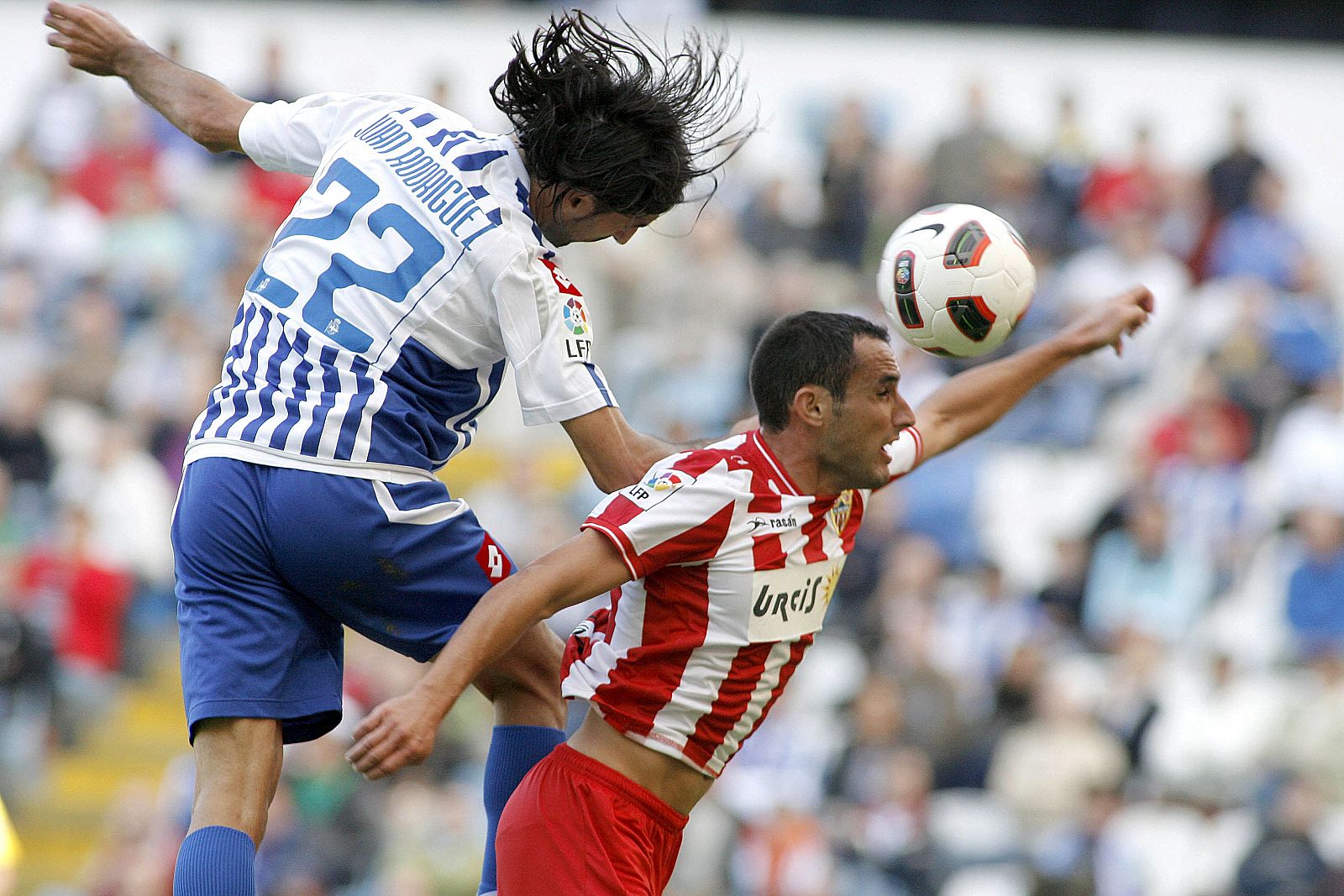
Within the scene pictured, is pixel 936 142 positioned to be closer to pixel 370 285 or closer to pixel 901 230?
pixel 901 230

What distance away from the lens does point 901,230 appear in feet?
17.0

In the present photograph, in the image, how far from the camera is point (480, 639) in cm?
403

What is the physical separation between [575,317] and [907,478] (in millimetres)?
8021

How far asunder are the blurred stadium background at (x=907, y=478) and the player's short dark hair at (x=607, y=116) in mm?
3750

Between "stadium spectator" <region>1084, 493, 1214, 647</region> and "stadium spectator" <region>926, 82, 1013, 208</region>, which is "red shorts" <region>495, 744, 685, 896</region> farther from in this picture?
"stadium spectator" <region>926, 82, 1013, 208</region>

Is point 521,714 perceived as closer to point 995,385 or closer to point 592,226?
point 592,226

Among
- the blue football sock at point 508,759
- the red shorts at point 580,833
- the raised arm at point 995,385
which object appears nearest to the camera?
the red shorts at point 580,833

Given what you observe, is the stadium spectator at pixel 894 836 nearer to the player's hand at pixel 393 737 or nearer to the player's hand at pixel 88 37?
the player's hand at pixel 393 737

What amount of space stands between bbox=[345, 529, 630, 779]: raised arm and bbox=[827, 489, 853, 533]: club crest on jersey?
662 mm

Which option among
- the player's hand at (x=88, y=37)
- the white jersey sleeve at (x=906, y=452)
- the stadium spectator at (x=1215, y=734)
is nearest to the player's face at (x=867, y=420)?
the white jersey sleeve at (x=906, y=452)

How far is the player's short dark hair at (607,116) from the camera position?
14.3 feet

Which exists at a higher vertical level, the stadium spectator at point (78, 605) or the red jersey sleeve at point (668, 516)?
the red jersey sleeve at point (668, 516)

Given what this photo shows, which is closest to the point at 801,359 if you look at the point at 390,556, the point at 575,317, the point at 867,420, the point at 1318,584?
the point at 867,420

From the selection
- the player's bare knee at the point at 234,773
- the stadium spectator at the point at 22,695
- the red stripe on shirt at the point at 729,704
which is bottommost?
the stadium spectator at the point at 22,695
